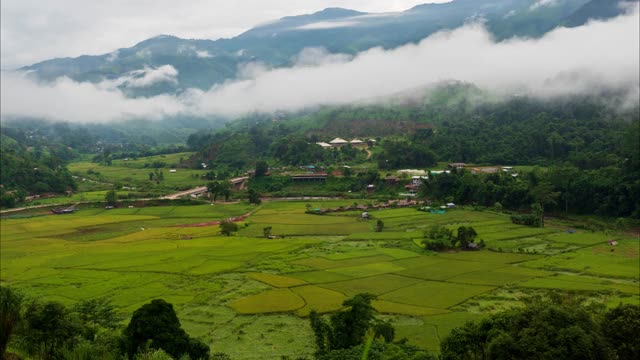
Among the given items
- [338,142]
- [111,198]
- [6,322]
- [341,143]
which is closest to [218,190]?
[111,198]

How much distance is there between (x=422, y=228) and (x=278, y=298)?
26.2 metres

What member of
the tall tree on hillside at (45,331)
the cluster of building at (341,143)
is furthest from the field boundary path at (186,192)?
the tall tree on hillside at (45,331)

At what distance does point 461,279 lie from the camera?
38.6 m

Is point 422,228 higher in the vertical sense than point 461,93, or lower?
lower

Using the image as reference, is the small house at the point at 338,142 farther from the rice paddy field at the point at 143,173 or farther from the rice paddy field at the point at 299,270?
the rice paddy field at the point at 299,270

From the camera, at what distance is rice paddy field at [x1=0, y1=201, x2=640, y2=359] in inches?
1246

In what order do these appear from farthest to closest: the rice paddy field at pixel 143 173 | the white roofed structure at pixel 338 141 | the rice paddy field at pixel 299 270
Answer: the white roofed structure at pixel 338 141 → the rice paddy field at pixel 143 173 → the rice paddy field at pixel 299 270

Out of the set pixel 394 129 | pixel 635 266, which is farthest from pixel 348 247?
pixel 394 129

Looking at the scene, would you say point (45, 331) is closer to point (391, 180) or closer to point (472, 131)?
point (391, 180)

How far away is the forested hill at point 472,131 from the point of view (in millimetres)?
89938

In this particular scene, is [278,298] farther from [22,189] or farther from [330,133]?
[330,133]

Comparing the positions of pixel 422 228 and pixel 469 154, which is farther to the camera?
pixel 469 154

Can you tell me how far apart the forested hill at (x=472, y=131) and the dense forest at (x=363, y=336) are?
53.4 metres

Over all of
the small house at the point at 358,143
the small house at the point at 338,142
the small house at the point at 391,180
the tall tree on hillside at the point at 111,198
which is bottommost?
the small house at the point at 391,180
